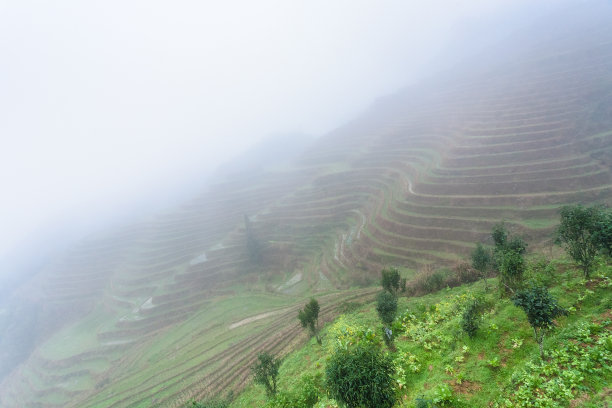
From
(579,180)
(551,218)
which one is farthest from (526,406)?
(579,180)

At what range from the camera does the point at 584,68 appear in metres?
72.8

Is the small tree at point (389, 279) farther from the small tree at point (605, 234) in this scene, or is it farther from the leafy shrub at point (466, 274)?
the small tree at point (605, 234)

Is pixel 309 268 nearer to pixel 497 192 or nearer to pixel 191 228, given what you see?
pixel 497 192

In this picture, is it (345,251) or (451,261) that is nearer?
(451,261)

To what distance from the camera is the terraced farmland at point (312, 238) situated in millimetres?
42250

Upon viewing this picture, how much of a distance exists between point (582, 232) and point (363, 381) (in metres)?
18.6

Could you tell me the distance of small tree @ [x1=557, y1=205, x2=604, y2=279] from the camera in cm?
1614

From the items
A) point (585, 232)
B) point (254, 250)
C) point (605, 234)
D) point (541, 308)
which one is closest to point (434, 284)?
point (585, 232)

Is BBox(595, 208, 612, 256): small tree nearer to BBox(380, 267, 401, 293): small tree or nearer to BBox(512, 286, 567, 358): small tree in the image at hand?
BBox(512, 286, 567, 358): small tree

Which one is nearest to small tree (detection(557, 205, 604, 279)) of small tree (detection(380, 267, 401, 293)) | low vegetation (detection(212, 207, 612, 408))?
low vegetation (detection(212, 207, 612, 408))

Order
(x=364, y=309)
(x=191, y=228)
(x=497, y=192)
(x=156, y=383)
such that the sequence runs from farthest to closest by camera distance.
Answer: (x=191, y=228) → (x=497, y=192) → (x=156, y=383) → (x=364, y=309)

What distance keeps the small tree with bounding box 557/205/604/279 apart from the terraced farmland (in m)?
25.2

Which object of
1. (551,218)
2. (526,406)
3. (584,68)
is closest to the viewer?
(526,406)

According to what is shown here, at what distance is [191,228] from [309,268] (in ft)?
182
